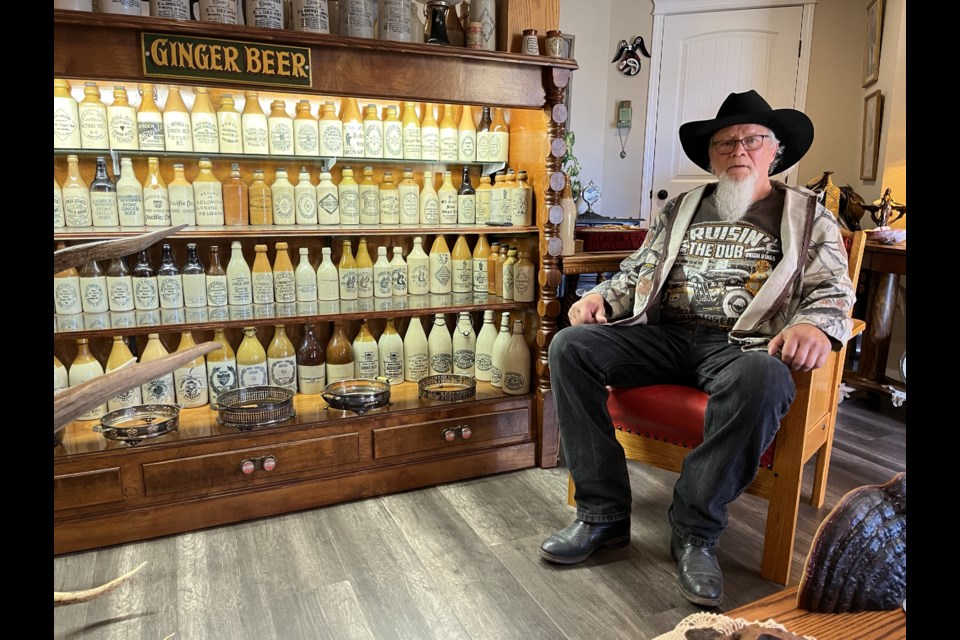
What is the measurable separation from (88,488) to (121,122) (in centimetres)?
115

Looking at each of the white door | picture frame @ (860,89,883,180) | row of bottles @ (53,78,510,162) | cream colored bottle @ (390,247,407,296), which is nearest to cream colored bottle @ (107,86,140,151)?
row of bottles @ (53,78,510,162)

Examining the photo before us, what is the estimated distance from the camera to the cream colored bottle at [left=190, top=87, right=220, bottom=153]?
2.20m

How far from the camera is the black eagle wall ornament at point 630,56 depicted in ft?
→ 16.0

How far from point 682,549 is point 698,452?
0.29 m

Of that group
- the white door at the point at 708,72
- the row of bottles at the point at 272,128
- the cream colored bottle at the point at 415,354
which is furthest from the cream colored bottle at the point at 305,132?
the white door at the point at 708,72

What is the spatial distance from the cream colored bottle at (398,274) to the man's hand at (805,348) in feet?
4.62

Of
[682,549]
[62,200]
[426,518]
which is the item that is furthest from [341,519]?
[62,200]

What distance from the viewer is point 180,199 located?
2205 millimetres

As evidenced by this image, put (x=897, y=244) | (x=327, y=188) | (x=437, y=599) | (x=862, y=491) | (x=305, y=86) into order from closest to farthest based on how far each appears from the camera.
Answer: (x=862, y=491)
(x=437, y=599)
(x=305, y=86)
(x=327, y=188)
(x=897, y=244)

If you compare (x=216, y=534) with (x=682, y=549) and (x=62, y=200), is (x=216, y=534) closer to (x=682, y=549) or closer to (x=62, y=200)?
(x=62, y=200)

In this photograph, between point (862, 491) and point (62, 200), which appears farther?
point (62, 200)

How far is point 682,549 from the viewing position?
73.0 inches

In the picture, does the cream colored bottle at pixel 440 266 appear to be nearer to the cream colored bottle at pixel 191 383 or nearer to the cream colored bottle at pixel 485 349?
the cream colored bottle at pixel 485 349

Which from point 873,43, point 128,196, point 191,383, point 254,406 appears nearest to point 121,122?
point 128,196
